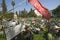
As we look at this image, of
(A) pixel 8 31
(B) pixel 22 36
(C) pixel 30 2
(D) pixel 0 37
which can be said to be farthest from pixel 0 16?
(D) pixel 0 37

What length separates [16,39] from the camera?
15.7ft

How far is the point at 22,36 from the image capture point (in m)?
4.68

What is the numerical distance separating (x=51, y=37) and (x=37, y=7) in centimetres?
52

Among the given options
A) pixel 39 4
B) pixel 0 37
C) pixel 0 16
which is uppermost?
pixel 39 4

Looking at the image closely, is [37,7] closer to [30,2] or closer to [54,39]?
[30,2]

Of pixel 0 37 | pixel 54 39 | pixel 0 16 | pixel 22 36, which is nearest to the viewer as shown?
pixel 54 39

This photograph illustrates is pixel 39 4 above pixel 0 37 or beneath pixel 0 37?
above

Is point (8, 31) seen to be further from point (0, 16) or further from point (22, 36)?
point (22, 36)

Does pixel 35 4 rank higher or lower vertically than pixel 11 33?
higher

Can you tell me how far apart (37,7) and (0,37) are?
10638 mm

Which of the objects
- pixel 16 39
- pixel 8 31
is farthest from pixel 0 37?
pixel 8 31

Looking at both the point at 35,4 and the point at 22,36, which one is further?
the point at 22,36

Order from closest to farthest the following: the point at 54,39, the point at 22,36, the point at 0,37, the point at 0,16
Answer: the point at 54,39, the point at 0,16, the point at 22,36, the point at 0,37

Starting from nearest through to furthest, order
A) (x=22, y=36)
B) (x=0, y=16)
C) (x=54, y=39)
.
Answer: (x=54, y=39) < (x=0, y=16) < (x=22, y=36)
